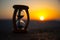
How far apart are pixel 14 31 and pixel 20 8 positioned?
2.48 feet

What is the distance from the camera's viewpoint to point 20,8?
5.96 metres

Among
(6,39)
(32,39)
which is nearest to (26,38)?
(32,39)

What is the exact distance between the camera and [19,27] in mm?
6129

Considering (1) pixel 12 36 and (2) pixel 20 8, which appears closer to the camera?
(2) pixel 20 8

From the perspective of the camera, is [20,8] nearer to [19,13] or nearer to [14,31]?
[19,13]

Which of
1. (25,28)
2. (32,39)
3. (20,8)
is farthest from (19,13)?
(32,39)

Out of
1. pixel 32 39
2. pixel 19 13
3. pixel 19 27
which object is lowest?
pixel 32 39

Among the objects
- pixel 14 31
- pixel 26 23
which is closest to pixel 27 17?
pixel 26 23

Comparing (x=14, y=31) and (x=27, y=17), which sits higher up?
(x=27, y=17)

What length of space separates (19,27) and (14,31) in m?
0.23

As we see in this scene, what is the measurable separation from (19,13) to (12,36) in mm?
875

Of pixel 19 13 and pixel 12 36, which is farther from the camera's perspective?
pixel 12 36

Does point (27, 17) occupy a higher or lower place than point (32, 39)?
higher

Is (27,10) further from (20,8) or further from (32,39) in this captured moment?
(32,39)
